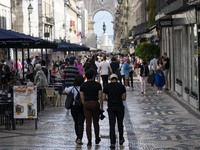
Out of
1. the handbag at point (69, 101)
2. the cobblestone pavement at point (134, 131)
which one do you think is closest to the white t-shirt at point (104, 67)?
the cobblestone pavement at point (134, 131)

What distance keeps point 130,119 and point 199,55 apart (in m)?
3.28

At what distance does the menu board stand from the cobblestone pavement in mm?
454

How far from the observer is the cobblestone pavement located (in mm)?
14609

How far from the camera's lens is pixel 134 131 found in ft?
56.5

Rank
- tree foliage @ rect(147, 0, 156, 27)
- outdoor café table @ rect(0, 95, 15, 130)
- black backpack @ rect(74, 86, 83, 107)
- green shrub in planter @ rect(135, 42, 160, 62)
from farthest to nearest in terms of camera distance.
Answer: tree foliage @ rect(147, 0, 156, 27)
green shrub in planter @ rect(135, 42, 160, 62)
outdoor café table @ rect(0, 95, 15, 130)
black backpack @ rect(74, 86, 83, 107)

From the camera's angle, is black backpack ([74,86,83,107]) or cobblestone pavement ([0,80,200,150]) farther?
black backpack ([74,86,83,107])

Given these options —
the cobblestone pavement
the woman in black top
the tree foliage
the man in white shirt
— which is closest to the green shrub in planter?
the tree foliage

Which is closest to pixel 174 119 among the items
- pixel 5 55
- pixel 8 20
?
pixel 5 55

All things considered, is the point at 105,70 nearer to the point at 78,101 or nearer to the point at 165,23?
the point at 165,23

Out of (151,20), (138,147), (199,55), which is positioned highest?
(151,20)

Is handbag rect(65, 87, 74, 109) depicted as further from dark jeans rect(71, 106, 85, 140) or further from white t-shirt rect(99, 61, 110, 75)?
white t-shirt rect(99, 61, 110, 75)

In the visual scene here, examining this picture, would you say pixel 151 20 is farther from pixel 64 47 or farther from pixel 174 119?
pixel 174 119

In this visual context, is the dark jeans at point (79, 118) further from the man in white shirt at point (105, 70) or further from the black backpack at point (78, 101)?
the man in white shirt at point (105, 70)

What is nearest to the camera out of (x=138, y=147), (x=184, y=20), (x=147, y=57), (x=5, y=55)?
(x=138, y=147)
